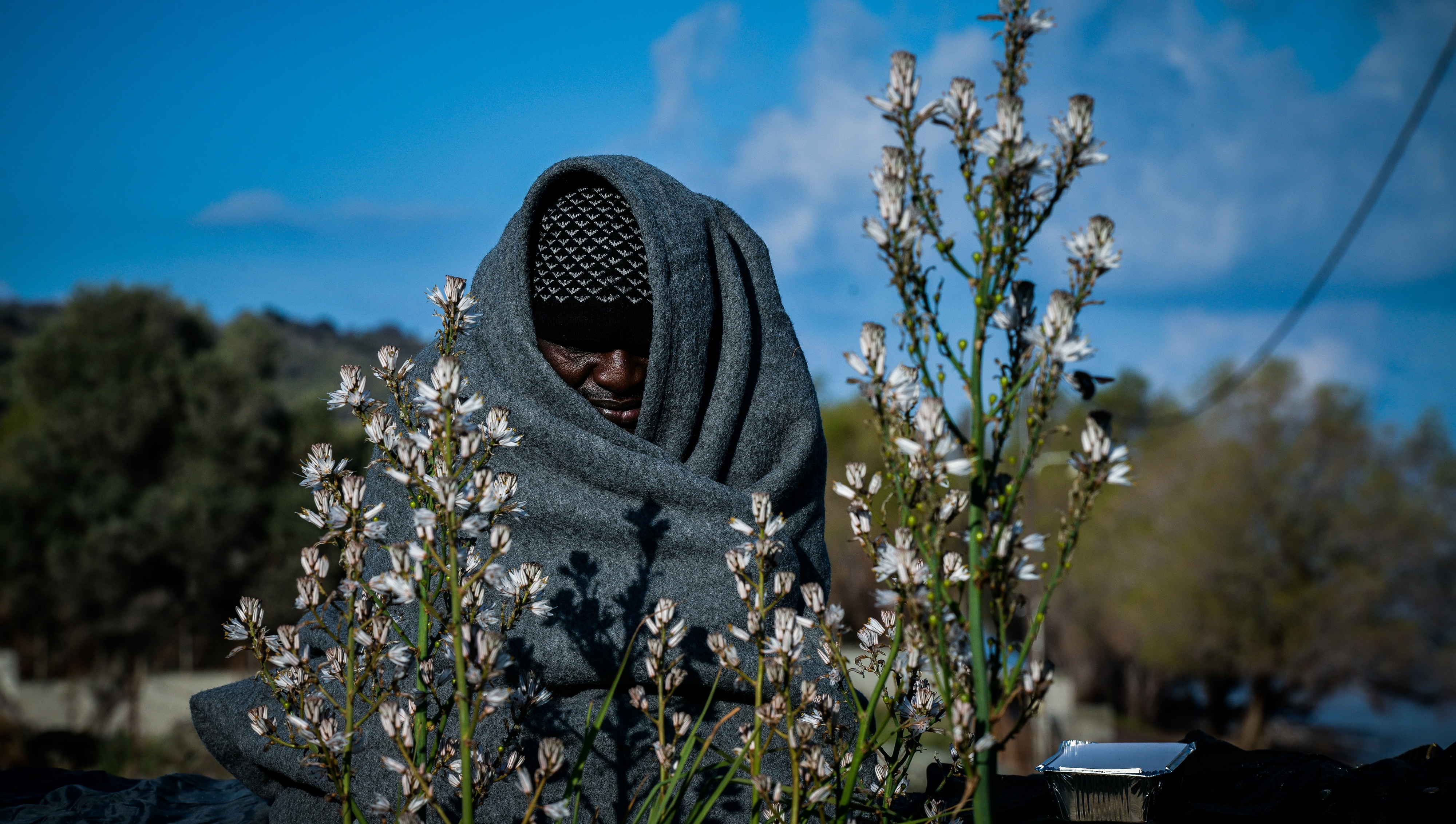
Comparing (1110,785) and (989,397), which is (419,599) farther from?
(1110,785)

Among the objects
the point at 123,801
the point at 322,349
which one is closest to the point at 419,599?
the point at 123,801

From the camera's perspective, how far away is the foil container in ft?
6.58

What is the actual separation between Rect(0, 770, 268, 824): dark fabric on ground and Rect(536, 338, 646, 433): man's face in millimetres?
1417

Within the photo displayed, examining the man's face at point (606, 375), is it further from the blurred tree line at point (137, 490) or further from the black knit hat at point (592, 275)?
the blurred tree line at point (137, 490)

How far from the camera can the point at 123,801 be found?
9.37ft

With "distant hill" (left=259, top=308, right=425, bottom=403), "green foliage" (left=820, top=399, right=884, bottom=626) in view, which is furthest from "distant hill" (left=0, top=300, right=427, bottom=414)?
"green foliage" (left=820, top=399, right=884, bottom=626)

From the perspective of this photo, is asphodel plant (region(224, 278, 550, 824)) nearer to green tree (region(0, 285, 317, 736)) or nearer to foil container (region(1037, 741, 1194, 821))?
foil container (region(1037, 741, 1194, 821))

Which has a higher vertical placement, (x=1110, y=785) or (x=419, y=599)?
(x=419, y=599)

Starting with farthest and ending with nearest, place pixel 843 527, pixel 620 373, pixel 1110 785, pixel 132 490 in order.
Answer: pixel 843 527
pixel 132 490
pixel 620 373
pixel 1110 785

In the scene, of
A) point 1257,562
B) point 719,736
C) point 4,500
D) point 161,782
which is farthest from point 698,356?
point 1257,562

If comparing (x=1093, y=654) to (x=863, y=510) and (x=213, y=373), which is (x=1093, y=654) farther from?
(x=863, y=510)

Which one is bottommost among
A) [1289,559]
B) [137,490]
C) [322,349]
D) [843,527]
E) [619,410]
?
[1289,559]

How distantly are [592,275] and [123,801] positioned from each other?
6.57 ft

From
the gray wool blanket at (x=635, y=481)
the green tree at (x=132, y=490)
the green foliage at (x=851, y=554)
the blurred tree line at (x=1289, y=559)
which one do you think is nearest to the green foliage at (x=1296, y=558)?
the blurred tree line at (x=1289, y=559)
